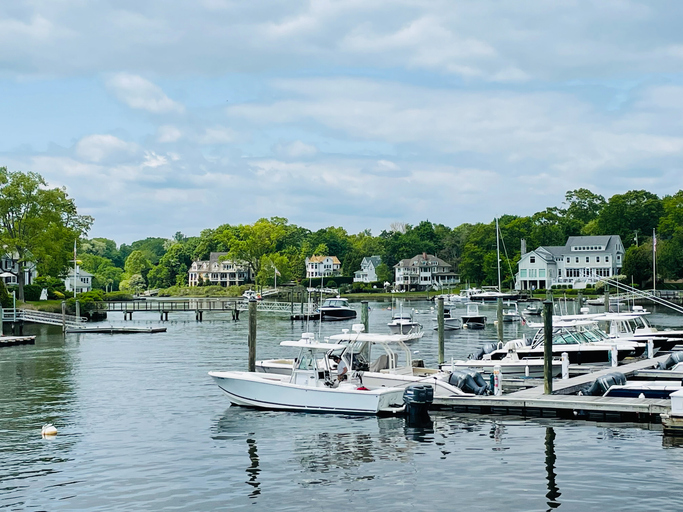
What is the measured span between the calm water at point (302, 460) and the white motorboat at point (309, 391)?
499 mm

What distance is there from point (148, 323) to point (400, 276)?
106m

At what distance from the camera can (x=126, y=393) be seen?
33625 mm

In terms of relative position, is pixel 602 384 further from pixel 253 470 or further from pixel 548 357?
pixel 253 470

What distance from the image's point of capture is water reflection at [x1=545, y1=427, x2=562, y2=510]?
16.8m

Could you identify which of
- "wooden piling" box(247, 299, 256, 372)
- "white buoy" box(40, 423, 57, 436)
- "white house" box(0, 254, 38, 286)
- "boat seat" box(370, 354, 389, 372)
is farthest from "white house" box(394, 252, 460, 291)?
"white buoy" box(40, 423, 57, 436)

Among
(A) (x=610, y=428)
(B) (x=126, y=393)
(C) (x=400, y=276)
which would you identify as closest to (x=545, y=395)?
(A) (x=610, y=428)

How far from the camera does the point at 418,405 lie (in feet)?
81.8

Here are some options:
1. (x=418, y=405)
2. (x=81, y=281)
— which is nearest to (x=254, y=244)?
(x=81, y=281)

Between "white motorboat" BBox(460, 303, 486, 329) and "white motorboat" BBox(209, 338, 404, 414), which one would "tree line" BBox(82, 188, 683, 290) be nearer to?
"white motorboat" BBox(460, 303, 486, 329)

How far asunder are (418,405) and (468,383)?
3.48 metres

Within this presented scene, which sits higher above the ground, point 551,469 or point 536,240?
point 536,240

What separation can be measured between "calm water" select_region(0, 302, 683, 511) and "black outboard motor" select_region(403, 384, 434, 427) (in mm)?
562

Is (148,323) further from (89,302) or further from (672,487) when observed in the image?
(672,487)

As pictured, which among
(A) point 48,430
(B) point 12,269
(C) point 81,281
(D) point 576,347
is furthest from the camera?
(C) point 81,281
